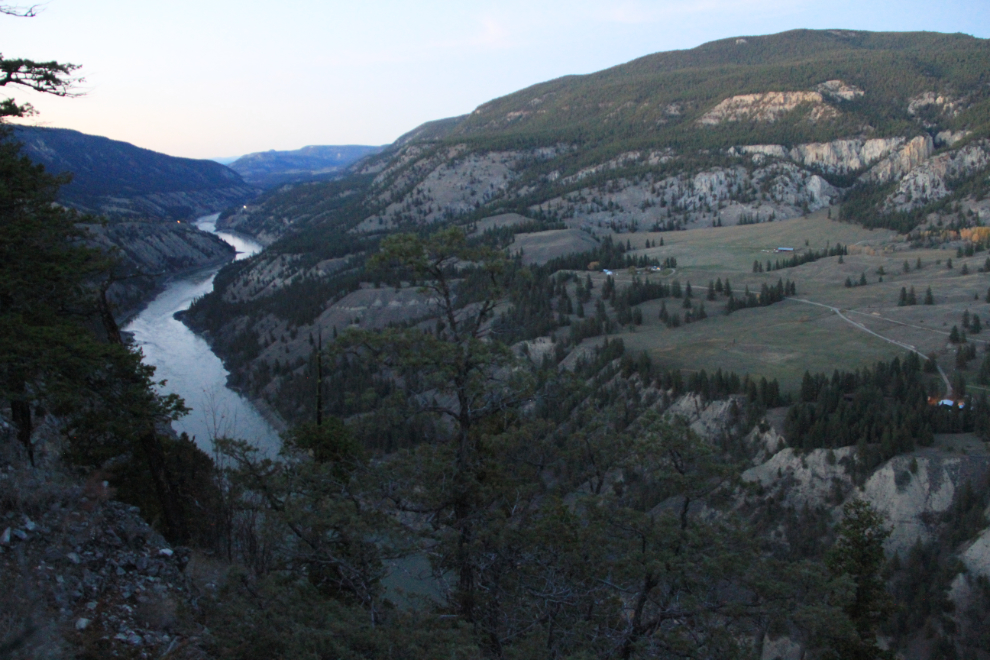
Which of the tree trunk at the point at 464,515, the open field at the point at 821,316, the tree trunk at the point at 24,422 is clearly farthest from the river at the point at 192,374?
the open field at the point at 821,316

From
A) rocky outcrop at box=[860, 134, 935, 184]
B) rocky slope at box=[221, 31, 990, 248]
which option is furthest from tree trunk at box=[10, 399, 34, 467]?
rocky outcrop at box=[860, 134, 935, 184]

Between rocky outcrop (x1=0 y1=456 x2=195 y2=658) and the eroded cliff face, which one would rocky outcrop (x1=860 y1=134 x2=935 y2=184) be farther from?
rocky outcrop (x1=0 y1=456 x2=195 y2=658)

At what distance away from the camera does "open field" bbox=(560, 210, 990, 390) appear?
43125 millimetres

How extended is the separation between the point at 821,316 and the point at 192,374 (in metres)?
54.0

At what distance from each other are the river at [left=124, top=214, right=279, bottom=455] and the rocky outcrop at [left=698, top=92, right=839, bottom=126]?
117 metres

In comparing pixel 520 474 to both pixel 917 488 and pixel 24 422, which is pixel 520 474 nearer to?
pixel 24 422

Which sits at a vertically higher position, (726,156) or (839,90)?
A: (839,90)

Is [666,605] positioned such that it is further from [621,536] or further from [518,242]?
[518,242]

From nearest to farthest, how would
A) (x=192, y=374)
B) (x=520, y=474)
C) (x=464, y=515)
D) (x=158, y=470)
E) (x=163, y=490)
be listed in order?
1. (x=464, y=515)
2. (x=520, y=474)
3. (x=163, y=490)
4. (x=158, y=470)
5. (x=192, y=374)

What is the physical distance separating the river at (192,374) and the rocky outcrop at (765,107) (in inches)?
4612

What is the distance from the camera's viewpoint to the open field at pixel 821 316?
141 feet

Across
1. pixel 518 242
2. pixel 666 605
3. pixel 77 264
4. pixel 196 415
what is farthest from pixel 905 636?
pixel 518 242

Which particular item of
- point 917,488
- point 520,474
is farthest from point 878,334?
point 520,474

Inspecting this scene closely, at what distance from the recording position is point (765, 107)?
15962 centimetres
